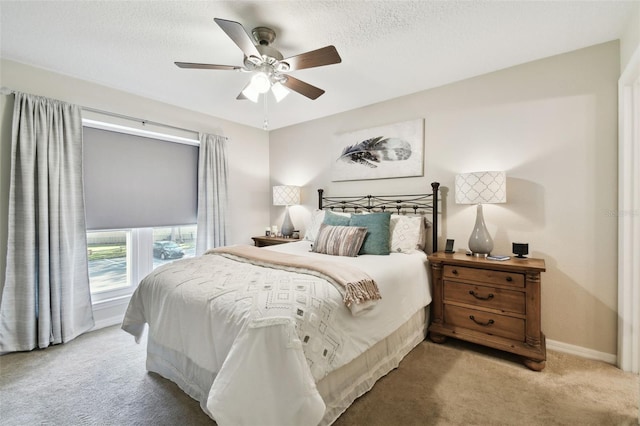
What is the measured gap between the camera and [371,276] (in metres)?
1.99

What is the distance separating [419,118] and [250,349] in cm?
291

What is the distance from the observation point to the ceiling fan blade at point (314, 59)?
73.4 inches

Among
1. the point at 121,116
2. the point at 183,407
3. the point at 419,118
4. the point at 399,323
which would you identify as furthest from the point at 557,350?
the point at 121,116

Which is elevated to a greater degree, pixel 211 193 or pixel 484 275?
pixel 211 193

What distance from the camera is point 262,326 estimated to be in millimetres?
1310

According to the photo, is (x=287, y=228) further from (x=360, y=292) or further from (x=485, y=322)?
(x=485, y=322)

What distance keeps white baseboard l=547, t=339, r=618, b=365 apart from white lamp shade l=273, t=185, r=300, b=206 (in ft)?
10.5

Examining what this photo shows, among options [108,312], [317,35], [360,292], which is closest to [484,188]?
[360,292]

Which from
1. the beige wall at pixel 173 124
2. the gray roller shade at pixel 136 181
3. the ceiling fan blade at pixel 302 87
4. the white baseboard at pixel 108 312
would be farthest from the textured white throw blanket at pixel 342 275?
the beige wall at pixel 173 124

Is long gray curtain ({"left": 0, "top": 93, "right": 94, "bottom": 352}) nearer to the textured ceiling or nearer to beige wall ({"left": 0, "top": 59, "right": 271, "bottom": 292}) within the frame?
beige wall ({"left": 0, "top": 59, "right": 271, "bottom": 292})

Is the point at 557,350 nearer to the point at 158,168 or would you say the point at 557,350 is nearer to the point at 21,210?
the point at 158,168

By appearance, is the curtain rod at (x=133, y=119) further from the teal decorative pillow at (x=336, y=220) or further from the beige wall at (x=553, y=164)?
the beige wall at (x=553, y=164)

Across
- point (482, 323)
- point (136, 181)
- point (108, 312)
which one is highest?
point (136, 181)

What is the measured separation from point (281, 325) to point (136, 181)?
116 inches
